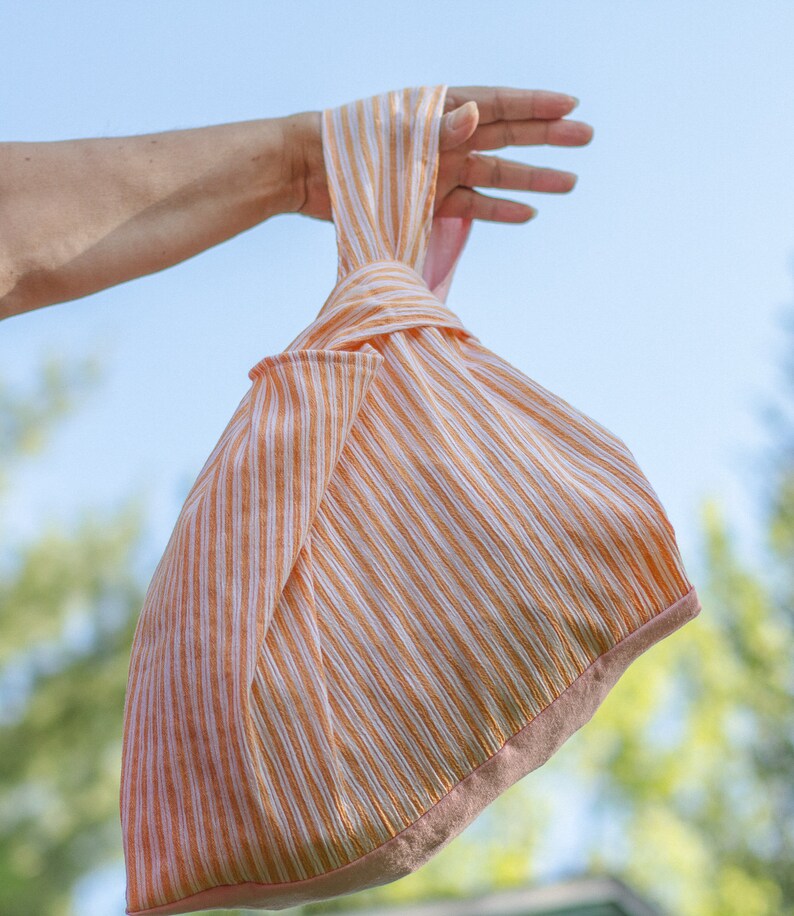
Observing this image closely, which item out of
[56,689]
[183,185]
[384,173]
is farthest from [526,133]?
[56,689]

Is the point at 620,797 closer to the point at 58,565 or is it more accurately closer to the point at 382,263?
the point at 58,565

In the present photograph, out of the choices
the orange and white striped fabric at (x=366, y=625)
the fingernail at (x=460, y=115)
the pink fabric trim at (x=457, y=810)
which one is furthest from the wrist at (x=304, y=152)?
the pink fabric trim at (x=457, y=810)

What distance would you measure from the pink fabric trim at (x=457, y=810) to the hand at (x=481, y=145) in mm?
402

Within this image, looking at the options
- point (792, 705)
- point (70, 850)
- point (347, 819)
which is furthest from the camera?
point (792, 705)

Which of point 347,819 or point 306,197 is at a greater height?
point 306,197

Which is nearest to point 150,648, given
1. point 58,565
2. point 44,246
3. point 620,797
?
point 44,246

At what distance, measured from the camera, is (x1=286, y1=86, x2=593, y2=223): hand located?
732 mm

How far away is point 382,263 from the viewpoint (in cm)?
62

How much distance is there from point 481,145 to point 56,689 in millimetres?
6052

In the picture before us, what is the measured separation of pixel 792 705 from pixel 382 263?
26.9ft

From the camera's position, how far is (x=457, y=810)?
1.49 feet

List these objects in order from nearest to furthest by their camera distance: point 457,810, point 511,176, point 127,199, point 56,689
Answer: point 457,810
point 127,199
point 511,176
point 56,689

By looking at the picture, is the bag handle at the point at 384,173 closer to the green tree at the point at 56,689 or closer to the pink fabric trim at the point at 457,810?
the pink fabric trim at the point at 457,810

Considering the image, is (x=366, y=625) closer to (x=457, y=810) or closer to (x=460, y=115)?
(x=457, y=810)
